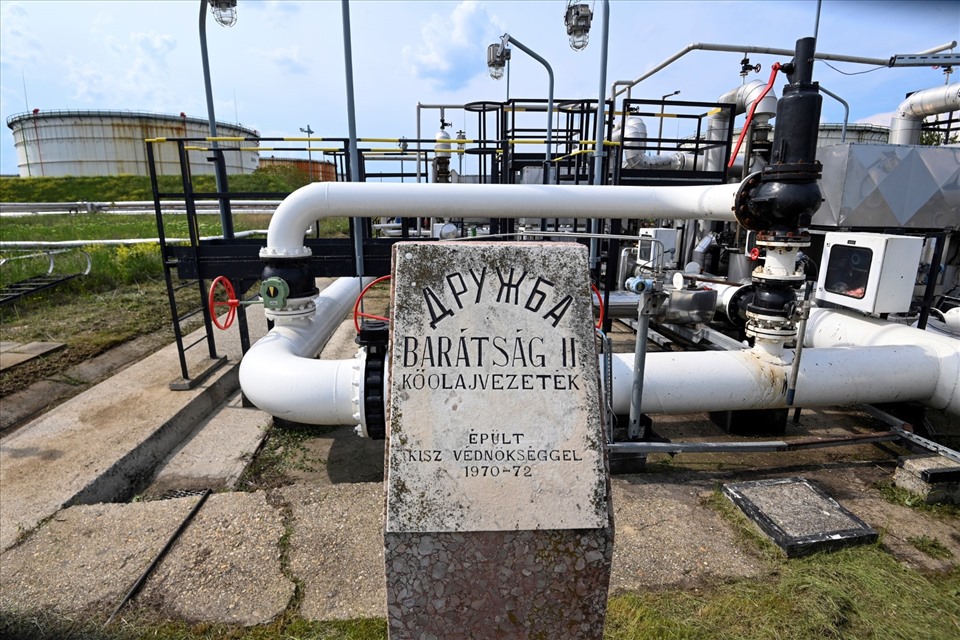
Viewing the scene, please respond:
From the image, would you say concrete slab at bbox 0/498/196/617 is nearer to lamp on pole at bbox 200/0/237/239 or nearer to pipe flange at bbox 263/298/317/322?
pipe flange at bbox 263/298/317/322

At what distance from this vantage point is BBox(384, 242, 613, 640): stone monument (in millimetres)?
1780

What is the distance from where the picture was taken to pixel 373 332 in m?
3.49

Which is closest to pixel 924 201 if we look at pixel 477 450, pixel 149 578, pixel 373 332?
pixel 373 332

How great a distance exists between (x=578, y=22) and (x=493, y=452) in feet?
18.1

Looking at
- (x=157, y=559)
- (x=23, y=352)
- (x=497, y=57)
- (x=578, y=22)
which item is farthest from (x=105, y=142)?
(x=157, y=559)

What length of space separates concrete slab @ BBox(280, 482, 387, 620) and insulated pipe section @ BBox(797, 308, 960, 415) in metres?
3.49

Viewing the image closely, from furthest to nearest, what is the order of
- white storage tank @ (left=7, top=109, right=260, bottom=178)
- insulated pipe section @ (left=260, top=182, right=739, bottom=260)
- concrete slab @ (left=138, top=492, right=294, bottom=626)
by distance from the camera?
white storage tank @ (left=7, top=109, right=260, bottom=178) < insulated pipe section @ (left=260, top=182, right=739, bottom=260) < concrete slab @ (left=138, top=492, right=294, bottom=626)

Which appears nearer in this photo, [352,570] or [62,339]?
[352,570]

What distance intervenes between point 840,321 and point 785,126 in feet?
7.47

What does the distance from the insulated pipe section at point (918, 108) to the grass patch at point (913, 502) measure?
9395mm

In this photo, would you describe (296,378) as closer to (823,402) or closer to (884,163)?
(823,402)

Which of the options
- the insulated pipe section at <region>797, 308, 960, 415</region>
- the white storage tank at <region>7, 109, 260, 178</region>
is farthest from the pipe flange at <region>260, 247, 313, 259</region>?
the white storage tank at <region>7, 109, 260, 178</region>

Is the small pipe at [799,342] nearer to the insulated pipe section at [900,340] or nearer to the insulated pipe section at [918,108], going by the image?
the insulated pipe section at [900,340]

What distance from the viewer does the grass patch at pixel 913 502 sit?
11.1 feet
